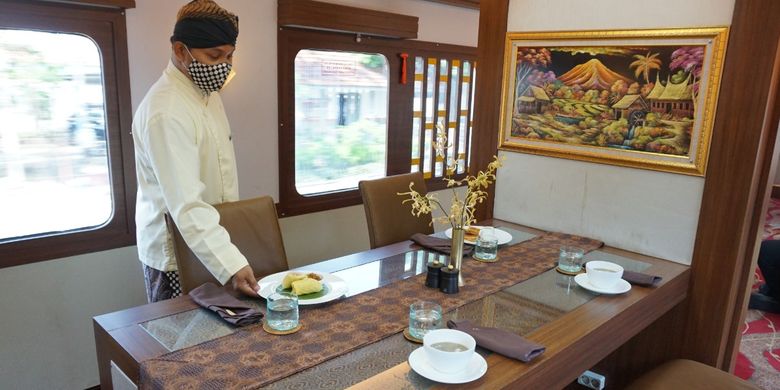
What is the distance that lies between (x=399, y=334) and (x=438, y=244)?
0.81m

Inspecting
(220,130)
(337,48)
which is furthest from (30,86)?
(337,48)

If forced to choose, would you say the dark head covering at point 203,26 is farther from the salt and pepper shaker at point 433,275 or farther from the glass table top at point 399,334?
the salt and pepper shaker at point 433,275

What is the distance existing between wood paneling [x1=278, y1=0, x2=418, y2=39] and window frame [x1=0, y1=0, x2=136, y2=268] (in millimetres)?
854

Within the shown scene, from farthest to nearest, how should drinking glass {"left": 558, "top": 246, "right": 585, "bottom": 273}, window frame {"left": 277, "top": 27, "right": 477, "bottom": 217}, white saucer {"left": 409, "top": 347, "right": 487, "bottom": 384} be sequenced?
window frame {"left": 277, "top": 27, "right": 477, "bottom": 217} → drinking glass {"left": 558, "top": 246, "right": 585, "bottom": 273} → white saucer {"left": 409, "top": 347, "right": 487, "bottom": 384}

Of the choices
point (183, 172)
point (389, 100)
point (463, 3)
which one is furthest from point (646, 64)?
point (463, 3)

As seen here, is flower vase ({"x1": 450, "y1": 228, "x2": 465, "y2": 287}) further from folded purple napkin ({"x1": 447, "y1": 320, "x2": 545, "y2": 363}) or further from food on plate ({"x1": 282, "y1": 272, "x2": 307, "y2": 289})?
food on plate ({"x1": 282, "y1": 272, "x2": 307, "y2": 289})

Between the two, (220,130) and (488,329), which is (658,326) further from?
(220,130)

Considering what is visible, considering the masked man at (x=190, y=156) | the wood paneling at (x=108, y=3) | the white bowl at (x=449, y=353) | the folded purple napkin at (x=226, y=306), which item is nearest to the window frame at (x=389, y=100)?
the wood paneling at (x=108, y=3)

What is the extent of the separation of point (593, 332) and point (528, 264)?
1.77 feet

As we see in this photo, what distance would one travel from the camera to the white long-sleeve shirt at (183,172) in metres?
1.77

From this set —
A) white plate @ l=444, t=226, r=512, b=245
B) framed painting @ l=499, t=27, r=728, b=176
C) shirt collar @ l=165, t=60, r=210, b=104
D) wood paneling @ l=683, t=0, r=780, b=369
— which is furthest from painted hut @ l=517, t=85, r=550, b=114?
shirt collar @ l=165, t=60, r=210, b=104

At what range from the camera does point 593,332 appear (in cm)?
156

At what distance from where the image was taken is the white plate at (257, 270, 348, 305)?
1.62 metres

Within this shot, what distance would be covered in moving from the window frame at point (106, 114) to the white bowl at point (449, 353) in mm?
1901
